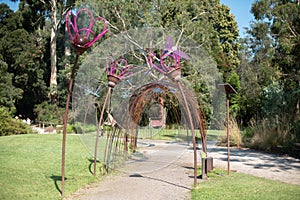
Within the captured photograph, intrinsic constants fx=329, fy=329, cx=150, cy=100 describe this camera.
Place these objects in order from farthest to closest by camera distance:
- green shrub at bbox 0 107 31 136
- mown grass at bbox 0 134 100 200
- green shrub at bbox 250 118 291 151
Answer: green shrub at bbox 0 107 31 136, green shrub at bbox 250 118 291 151, mown grass at bbox 0 134 100 200

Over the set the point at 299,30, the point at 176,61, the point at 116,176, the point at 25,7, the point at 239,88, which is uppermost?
the point at 25,7

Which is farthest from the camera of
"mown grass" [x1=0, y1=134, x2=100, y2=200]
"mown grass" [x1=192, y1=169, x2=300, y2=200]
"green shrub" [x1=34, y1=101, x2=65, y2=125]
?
"green shrub" [x1=34, y1=101, x2=65, y2=125]

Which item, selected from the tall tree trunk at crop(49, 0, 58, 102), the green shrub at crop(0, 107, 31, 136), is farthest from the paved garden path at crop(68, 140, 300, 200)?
the tall tree trunk at crop(49, 0, 58, 102)

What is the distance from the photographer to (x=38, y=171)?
21.7ft

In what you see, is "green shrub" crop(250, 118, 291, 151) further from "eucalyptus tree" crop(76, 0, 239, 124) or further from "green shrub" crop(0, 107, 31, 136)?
"green shrub" crop(0, 107, 31, 136)

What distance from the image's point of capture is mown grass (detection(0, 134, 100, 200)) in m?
5.02

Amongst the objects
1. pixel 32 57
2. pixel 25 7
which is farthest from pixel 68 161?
pixel 25 7

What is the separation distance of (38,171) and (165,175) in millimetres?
2545

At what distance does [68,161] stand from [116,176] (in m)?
1.99

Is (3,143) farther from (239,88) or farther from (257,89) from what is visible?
(239,88)

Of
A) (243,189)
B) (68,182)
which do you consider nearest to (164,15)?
(68,182)

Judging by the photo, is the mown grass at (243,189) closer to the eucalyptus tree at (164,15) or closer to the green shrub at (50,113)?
the eucalyptus tree at (164,15)

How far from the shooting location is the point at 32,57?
23859mm

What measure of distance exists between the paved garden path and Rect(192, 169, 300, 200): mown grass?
27 cm
